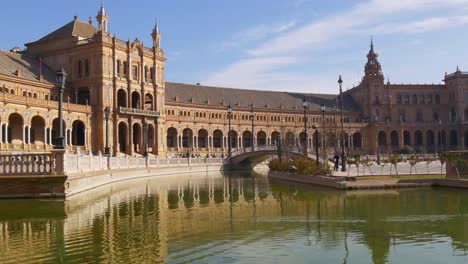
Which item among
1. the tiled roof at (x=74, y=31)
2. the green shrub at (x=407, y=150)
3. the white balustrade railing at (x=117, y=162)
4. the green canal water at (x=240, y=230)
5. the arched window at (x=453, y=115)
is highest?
the tiled roof at (x=74, y=31)

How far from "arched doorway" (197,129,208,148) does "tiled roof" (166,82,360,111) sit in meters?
6.33

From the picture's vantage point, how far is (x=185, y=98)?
11025 cm

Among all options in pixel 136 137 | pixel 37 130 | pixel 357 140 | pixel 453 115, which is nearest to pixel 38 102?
pixel 37 130

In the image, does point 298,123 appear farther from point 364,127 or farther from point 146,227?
point 146,227

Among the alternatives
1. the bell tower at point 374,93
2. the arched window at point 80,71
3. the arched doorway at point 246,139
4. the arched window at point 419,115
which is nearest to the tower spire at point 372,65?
the bell tower at point 374,93

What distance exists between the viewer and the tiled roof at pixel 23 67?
69669mm

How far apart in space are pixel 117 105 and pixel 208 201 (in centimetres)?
5497

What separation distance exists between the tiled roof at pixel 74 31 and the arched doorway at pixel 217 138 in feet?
123

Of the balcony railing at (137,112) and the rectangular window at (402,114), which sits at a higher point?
the rectangular window at (402,114)

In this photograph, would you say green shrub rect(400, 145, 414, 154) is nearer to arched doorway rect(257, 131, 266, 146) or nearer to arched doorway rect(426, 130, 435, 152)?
arched doorway rect(426, 130, 435, 152)

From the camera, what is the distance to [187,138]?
356 feet

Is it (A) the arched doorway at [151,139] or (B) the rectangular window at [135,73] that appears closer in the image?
(B) the rectangular window at [135,73]

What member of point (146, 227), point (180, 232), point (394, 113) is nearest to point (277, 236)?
point (180, 232)

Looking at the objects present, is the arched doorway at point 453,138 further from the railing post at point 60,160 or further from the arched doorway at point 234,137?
the railing post at point 60,160
